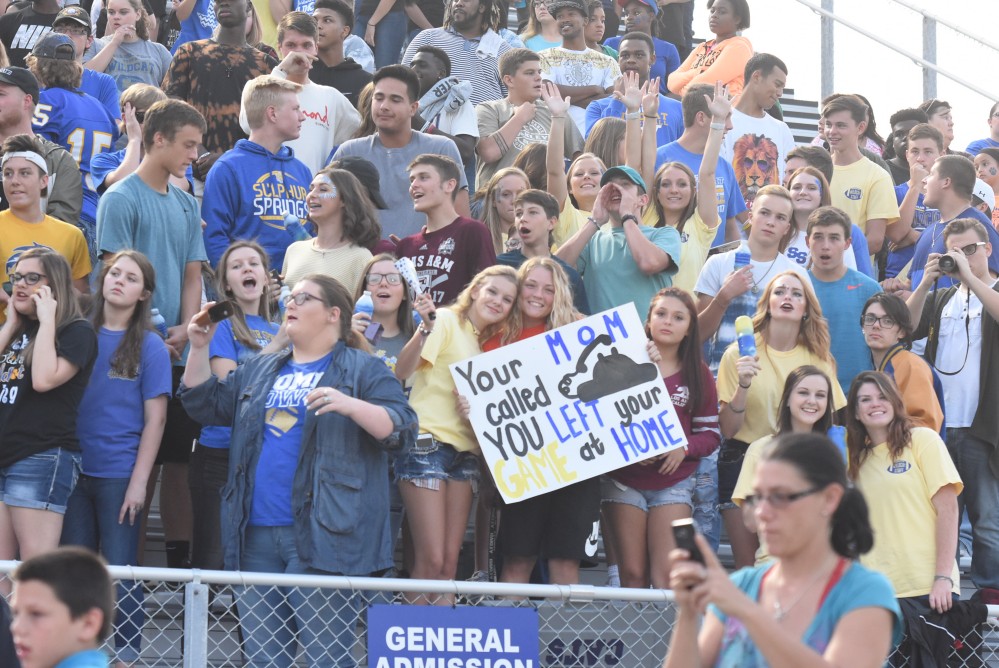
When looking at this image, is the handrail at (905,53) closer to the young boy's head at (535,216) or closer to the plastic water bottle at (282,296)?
the young boy's head at (535,216)

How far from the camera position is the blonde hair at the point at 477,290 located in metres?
6.76

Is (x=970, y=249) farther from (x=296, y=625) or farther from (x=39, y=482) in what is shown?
(x=39, y=482)

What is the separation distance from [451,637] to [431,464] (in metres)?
1.11

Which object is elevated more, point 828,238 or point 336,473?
point 828,238

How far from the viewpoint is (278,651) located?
5.61m

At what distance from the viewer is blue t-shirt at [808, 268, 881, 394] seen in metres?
7.61

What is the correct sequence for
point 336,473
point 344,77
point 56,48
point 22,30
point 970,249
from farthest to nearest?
1. point 22,30
2. point 344,77
3. point 56,48
4. point 970,249
5. point 336,473

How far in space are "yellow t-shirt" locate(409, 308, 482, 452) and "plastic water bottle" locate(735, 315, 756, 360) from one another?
117 cm

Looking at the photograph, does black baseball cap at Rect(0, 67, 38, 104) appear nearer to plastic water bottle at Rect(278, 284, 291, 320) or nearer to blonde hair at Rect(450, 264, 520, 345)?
plastic water bottle at Rect(278, 284, 291, 320)

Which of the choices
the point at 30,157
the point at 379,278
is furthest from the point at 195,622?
the point at 30,157

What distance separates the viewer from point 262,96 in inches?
307

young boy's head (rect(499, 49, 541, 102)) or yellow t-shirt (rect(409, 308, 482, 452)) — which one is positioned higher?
young boy's head (rect(499, 49, 541, 102))

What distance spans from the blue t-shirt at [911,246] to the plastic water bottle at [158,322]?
4760mm

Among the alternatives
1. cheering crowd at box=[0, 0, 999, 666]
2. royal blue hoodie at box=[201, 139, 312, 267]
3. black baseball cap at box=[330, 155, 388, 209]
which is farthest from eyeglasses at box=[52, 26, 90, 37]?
black baseball cap at box=[330, 155, 388, 209]
